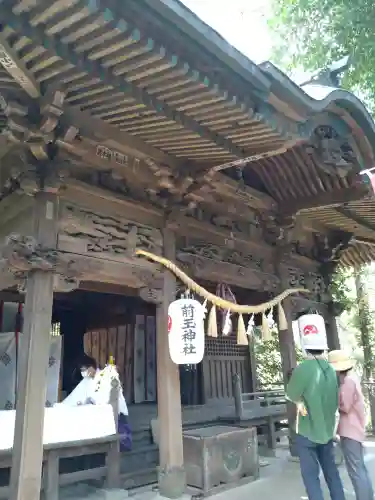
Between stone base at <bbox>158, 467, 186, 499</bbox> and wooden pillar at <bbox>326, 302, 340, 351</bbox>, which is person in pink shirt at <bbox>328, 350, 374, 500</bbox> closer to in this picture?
stone base at <bbox>158, 467, 186, 499</bbox>

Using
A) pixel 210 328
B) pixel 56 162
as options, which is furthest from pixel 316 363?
pixel 56 162

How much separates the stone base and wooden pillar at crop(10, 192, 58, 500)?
153 cm

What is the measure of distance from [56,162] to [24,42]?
1.38 metres

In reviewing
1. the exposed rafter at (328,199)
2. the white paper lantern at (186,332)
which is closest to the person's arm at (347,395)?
the white paper lantern at (186,332)

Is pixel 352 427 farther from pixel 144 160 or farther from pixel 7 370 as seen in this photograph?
pixel 7 370

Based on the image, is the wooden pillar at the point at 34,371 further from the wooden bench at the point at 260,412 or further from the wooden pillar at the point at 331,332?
the wooden pillar at the point at 331,332

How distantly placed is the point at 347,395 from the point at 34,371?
2.97m

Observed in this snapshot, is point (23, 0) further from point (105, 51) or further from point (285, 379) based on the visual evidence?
point (285, 379)

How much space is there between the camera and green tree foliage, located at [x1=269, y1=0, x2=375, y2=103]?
7.79 meters

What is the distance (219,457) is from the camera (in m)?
5.26

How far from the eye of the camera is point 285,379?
6738 millimetres

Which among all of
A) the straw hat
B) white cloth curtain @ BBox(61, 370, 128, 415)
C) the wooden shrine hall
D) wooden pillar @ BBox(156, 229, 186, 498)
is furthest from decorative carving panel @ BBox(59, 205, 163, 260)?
the straw hat

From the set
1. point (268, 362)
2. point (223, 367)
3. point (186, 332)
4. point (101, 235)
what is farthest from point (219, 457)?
point (268, 362)

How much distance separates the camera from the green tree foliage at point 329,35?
779cm
